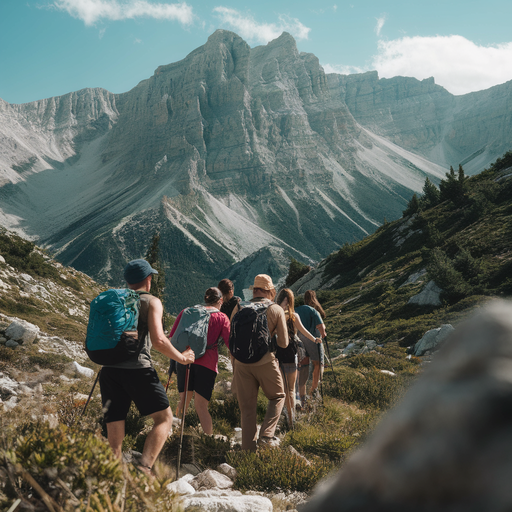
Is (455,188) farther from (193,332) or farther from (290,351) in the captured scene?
(193,332)

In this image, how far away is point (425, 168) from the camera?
6993 inches

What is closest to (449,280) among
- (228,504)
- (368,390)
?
(368,390)

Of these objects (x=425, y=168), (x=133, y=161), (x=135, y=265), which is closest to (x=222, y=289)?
(x=135, y=265)

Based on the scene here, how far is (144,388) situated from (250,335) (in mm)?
1506

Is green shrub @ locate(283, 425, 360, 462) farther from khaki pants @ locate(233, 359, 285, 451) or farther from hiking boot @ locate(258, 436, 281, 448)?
khaki pants @ locate(233, 359, 285, 451)

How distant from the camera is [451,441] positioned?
63 cm

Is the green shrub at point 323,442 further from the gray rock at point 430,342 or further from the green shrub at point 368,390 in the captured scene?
the gray rock at point 430,342

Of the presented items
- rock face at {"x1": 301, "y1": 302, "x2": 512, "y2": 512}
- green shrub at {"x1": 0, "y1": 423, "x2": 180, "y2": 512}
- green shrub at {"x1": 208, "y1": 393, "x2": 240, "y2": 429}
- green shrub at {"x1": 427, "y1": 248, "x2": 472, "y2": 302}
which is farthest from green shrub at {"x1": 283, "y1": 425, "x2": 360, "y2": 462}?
green shrub at {"x1": 427, "y1": 248, "x2": 472, "y2": 302}

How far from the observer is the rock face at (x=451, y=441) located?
1.92ft

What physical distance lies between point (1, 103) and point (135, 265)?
23192 cm

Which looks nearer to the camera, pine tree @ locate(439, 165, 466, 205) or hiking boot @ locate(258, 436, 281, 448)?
hiking boot @ locate(258, 436, 281, 448)

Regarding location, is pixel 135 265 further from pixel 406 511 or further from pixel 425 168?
pixel 425 168

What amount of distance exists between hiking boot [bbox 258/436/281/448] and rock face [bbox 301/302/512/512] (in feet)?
13.3

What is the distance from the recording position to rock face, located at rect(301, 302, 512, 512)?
0.58 meters
